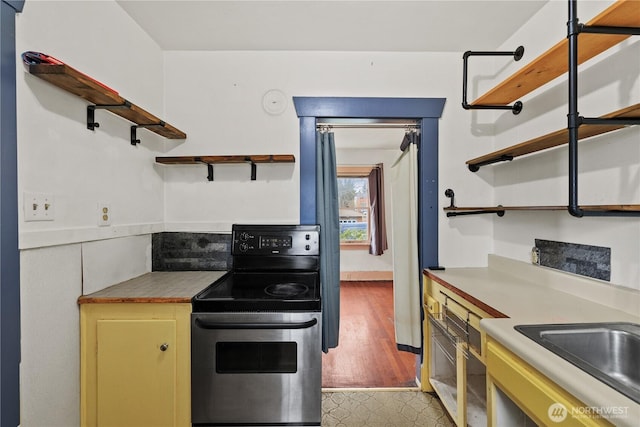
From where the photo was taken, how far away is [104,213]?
1.55 metres

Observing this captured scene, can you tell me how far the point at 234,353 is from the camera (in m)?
1.45

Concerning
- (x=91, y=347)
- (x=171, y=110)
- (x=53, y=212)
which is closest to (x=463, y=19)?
(x=171, y=110)

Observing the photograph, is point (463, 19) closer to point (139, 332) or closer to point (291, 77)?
point (291, 77)

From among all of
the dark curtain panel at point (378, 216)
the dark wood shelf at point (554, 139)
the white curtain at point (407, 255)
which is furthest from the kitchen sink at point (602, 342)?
the dark curtain panel at point (378, 216)

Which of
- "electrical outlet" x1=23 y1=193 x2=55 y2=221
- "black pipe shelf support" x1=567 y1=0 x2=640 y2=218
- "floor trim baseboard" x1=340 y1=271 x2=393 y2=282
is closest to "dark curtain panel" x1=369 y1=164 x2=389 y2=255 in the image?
"floor trim baseboard" x1=340 y1=271 x2=393 y2=282

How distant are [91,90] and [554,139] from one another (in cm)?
208

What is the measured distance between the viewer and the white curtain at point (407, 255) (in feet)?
7.02

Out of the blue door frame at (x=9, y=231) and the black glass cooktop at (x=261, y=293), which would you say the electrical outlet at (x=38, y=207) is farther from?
the black glass cooktop at (x=261, y=293)

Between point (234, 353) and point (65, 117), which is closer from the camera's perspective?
point (65, 117)

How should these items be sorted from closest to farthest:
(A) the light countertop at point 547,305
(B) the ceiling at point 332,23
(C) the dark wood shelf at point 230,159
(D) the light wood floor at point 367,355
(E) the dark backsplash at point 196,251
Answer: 1. (A) the light countertop at point 547,305
2. (B) the ceiling at point 332,23
3. (C) the dark wood shelf at point 230,159
4. (E) the dark backsplash at point 196,251
5. (D) the light wood floor at point 367,355

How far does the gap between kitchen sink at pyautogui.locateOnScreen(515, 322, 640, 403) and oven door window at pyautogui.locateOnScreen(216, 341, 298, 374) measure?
974 millimetres

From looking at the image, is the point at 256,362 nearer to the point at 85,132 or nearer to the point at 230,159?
the point at 230,159

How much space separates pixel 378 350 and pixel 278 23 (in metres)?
2.67

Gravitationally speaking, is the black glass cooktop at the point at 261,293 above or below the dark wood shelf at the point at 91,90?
below
